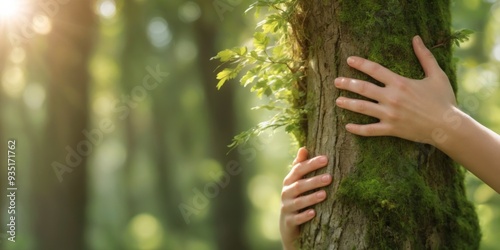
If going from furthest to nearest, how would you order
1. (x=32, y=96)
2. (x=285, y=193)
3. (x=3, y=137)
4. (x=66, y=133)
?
(x=32, y=96)
(x=3, y=137)
(x=66, y=133)
(x=285, y=193)

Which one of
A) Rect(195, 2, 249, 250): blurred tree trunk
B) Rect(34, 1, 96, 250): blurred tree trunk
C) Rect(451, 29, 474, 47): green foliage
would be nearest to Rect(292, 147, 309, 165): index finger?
Rect(451, 29, 474, 47): green foliage

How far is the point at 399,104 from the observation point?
262cm

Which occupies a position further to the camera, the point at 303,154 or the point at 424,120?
the point at 303,154

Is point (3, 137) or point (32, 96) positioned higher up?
point (32, 96)

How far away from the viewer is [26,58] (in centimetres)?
1244

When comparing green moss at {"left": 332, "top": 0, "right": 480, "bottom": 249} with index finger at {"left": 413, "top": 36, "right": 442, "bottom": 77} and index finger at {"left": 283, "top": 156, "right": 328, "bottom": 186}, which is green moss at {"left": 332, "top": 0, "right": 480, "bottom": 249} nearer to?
index finger at {"left": 413, "top": 36, "right": 442, "bottom": 77}

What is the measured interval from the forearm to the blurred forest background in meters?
0.96

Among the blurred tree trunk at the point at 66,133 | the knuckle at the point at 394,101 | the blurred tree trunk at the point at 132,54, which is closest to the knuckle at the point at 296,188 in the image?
the knuckle at the point at 394,101

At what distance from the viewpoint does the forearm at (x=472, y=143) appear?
262 cm

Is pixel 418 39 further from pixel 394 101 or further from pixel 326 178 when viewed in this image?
pixel 326 178

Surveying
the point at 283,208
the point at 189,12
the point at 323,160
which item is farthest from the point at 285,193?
the point at 189,12

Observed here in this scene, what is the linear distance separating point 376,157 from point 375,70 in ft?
1.34

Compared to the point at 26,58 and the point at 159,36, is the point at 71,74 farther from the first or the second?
the point at 159,36

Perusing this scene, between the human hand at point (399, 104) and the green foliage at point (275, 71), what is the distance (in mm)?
409
